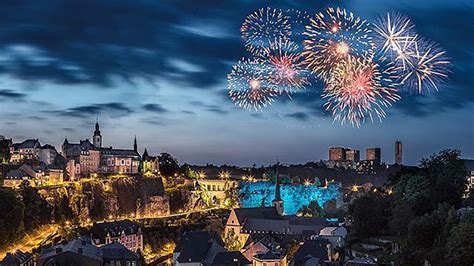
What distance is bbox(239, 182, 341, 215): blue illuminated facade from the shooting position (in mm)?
92938

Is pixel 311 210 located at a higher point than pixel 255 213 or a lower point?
lower

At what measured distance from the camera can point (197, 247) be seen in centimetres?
4541

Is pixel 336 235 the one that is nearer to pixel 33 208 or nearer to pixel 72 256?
pixel 72 256

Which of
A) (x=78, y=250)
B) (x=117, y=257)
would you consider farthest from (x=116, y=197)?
(x=78, y=250)

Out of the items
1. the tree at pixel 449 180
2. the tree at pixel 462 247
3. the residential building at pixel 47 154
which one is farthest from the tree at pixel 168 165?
the tree at pixel 462 247

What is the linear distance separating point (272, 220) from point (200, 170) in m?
56.0

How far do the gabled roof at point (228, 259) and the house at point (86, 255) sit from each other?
5.33 metres

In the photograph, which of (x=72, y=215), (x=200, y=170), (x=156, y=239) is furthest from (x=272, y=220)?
(x=200, y=170)

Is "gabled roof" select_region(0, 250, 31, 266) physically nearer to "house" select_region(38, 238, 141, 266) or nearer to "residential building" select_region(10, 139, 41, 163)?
"house" select_region(38, 238, 141, 266)

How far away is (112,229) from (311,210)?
39.2 metres

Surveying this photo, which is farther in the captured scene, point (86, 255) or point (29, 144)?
point (29, 144)

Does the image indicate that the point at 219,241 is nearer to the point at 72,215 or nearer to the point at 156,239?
the point at 156,239

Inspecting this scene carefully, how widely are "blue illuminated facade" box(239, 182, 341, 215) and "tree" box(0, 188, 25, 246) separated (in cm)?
4544

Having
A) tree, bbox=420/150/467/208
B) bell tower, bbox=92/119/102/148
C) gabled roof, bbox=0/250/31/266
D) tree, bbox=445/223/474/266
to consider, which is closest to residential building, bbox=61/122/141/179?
bell tower, bbox=92/119/102/148
